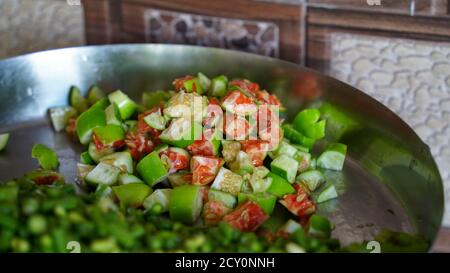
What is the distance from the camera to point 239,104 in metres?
1.28

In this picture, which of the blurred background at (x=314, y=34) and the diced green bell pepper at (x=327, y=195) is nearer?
the diced green bell pepper at (x=327, y=195)

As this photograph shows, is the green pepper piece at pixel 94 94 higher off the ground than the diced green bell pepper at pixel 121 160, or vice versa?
the green pepper piece at pixel 94 94

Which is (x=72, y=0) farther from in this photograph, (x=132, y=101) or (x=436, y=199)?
(x=436, y=199)

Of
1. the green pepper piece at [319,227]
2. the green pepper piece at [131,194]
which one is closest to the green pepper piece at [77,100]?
the green pepper piece at [131,194]

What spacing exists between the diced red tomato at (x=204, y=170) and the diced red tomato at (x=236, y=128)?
0.06m

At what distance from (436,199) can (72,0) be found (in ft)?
3.28

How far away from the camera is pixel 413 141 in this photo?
1.20 metres

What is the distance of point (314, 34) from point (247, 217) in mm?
524

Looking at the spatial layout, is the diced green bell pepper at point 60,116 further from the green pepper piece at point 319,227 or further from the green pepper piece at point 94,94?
the green pepper piece at point 319,227

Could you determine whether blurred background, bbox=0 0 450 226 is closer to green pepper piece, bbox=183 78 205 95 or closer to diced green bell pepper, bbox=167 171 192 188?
green pepper piece, bbox=183 78 205 95

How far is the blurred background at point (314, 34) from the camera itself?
141 cm

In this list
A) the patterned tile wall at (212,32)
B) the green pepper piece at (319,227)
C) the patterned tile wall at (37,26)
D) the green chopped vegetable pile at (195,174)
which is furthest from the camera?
the patterned tile wall at (37,26)

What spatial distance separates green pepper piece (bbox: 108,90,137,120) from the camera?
139 cm

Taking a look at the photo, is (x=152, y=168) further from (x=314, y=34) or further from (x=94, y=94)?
(x=314, y=34)
